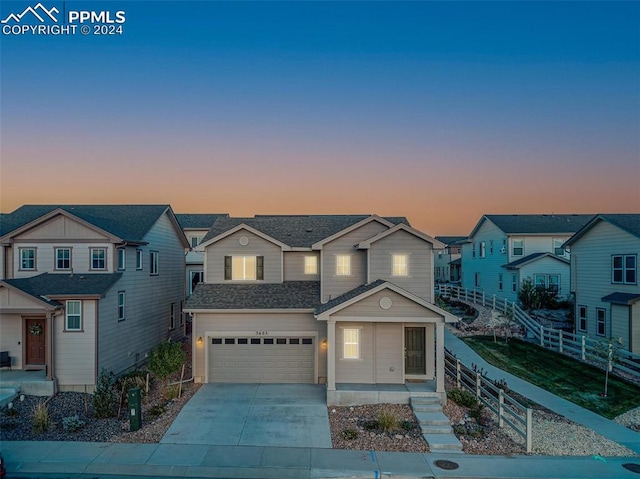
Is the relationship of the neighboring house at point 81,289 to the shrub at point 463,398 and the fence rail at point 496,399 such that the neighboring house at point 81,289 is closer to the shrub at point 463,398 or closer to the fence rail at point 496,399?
the shrub at point 463,398

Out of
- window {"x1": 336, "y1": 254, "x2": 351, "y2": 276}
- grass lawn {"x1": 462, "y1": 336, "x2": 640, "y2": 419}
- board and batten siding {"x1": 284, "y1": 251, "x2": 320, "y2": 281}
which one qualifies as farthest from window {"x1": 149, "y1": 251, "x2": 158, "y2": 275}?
grass lawn {"x1": 462, "y1": 336, "x2": 640, "y2": 419}

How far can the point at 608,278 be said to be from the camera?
20688 mm

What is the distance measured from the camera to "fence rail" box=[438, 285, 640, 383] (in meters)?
16.8

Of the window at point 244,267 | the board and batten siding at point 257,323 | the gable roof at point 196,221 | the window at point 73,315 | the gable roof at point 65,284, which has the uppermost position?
the gable roof at point 196,221

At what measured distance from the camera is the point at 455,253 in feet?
165

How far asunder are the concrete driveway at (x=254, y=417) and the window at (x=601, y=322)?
14.5 m

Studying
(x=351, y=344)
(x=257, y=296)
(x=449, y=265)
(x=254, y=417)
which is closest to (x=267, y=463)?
(x=254, y=417)

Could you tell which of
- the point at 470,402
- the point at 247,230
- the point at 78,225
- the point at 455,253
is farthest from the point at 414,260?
the point at 455,253

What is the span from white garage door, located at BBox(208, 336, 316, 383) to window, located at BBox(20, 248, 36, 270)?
321 inches

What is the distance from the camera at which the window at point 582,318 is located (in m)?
22.4

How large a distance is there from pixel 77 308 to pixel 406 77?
18.5 meters

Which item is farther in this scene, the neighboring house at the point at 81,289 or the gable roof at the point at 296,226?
the gable roof at the point at 296,226

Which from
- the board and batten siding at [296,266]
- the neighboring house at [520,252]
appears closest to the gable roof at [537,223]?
the neighboring house at [520,252]

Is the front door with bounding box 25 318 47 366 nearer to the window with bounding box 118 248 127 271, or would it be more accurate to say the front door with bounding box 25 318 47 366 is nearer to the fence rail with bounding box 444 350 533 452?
the window with bounding box 118 248 127 271
